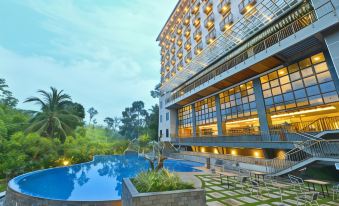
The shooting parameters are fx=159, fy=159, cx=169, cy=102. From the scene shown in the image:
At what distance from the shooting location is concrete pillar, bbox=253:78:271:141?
1486 cm

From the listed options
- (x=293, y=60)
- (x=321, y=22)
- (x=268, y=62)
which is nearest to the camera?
(x=321, y=22)

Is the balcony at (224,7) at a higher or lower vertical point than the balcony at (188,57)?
higher

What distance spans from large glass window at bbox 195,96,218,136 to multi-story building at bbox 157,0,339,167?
15 centimetres

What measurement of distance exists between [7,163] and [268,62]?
2325 cm

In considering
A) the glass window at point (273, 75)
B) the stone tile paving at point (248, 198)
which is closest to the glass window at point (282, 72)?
the glass window at point (273, 75)

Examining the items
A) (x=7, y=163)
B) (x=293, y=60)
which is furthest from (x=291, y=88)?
(x=7, y=163)

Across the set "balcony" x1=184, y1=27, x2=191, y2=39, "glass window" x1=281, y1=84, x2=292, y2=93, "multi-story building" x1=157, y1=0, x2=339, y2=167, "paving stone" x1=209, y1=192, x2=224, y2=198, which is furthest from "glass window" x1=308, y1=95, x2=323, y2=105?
"balcony" x1=184, y1=27, x2=191, y2=39

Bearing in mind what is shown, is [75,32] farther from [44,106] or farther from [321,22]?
A: [321,22]

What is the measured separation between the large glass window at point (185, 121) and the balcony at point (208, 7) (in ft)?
51.7

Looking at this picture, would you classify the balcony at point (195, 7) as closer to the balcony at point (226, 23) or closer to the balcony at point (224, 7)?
the balcony at point (224, 7)

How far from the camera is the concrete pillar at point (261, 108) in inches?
585

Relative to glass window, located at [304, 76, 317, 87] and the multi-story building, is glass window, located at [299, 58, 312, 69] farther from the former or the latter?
glass window, located at [304, 76, 317, 87]

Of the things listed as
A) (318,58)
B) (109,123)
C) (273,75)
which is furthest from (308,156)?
(109,123)

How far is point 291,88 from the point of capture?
1387 cm
